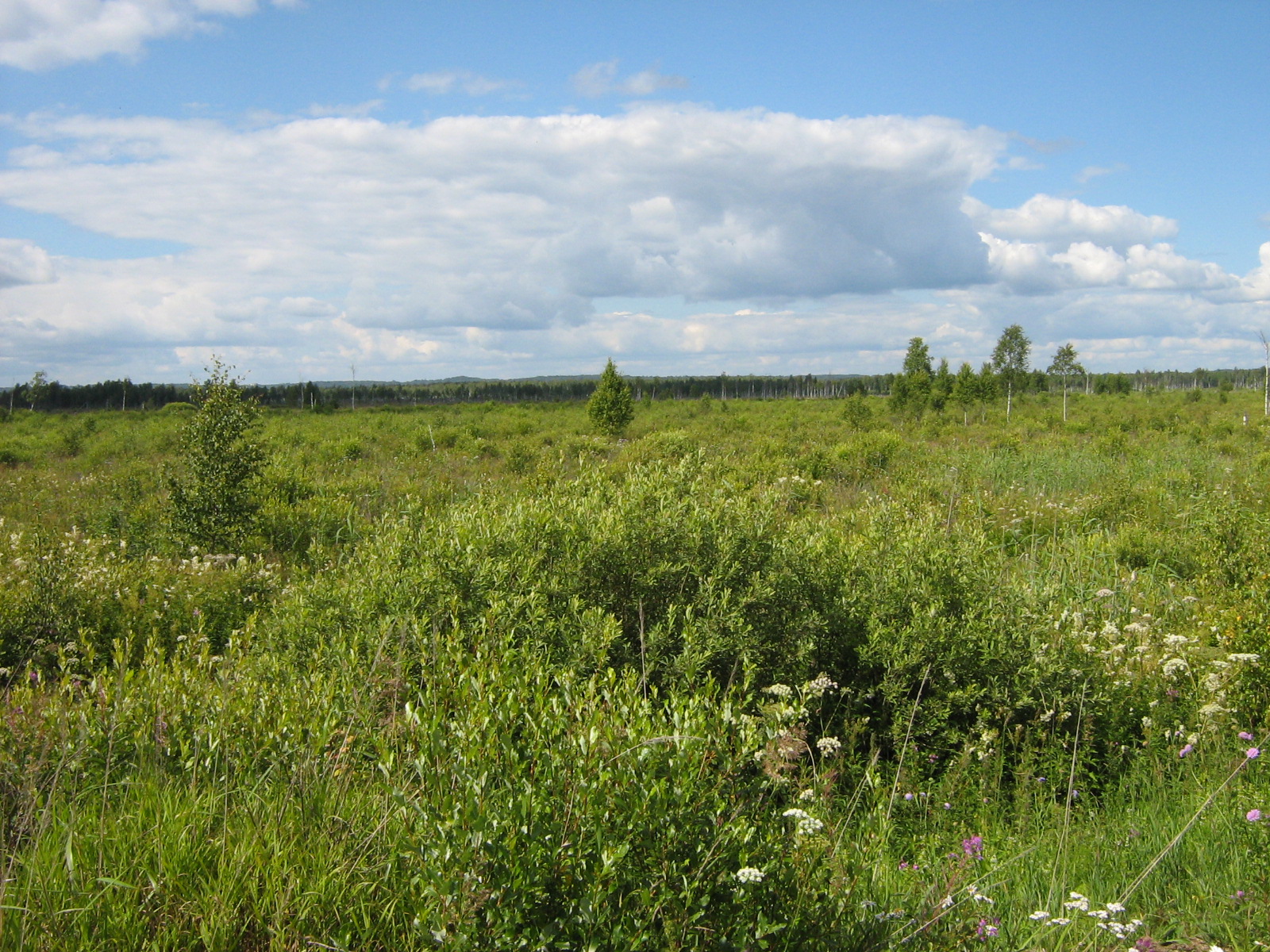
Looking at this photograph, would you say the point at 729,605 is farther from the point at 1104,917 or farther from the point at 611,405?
the point at 611,405

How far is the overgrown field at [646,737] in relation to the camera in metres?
2.14

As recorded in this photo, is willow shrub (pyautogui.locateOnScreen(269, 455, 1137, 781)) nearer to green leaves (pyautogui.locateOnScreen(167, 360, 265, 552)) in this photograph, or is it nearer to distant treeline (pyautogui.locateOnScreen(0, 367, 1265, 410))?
green leaves (pyautogui.locateOnScreen(167, 360, 265, 552))

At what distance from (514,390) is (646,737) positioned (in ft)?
371

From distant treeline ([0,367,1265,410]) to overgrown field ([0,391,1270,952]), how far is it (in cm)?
2653

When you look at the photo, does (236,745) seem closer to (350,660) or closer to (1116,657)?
(350,660)

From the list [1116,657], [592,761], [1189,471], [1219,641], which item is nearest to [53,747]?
[592,761]

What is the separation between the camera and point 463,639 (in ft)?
13.9

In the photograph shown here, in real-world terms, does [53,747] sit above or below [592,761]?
below

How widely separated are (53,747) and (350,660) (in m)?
1.12

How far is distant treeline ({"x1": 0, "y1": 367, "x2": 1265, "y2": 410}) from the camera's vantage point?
66.6 m

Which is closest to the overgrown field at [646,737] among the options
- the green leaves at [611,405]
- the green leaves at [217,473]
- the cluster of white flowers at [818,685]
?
the cluster of white flowers at [818,685]

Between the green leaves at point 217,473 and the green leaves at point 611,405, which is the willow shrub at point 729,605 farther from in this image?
the green leaves at point 611,405

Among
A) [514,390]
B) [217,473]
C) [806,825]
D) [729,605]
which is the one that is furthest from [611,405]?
[514,390]

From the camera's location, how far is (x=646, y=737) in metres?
2.37
